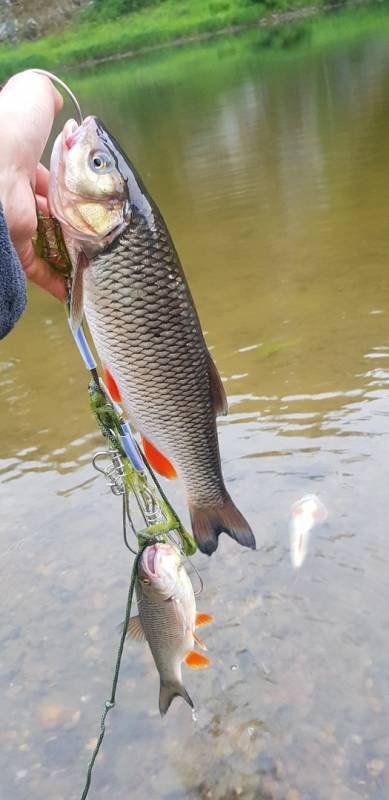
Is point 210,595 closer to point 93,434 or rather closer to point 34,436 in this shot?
point 93,434

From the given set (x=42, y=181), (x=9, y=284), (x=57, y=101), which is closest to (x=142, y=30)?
(x=42, y=181)

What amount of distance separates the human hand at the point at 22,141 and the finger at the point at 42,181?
0.18 meters

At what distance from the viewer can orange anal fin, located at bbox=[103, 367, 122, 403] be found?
2.28 meters

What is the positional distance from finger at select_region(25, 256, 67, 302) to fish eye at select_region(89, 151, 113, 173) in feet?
1.10

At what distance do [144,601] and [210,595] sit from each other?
1.37 metres

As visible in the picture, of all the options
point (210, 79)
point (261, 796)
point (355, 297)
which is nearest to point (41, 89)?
point (261, 796)

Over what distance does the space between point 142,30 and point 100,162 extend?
198 feet

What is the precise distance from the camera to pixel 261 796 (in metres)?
3.25

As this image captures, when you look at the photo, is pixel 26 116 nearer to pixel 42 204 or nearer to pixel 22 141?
pixel 22 141

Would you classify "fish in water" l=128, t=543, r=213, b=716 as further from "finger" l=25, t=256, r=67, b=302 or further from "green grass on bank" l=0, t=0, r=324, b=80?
"green grass on bank" l=0, t=0, r=324, b=80

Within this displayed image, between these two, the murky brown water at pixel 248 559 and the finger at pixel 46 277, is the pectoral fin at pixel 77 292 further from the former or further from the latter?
the murky brown water at pixel 248 559

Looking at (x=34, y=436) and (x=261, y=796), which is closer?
(x=261, y=796)

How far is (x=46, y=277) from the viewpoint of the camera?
7.46 ft

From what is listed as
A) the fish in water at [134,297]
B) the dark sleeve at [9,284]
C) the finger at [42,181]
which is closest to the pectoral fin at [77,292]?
the fish in water at [134,297]
